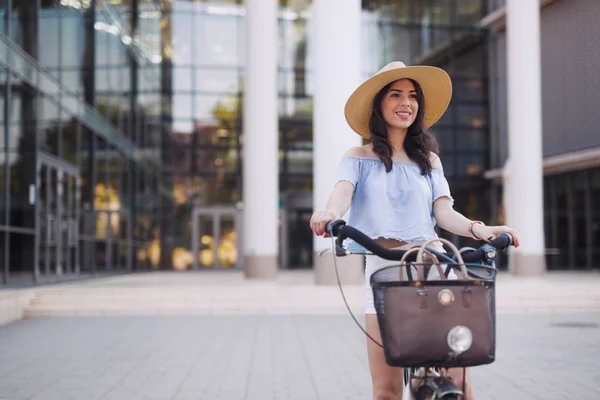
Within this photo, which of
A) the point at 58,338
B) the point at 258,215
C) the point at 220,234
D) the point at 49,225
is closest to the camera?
the point at 58,338

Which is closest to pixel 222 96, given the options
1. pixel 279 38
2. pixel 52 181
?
pixel 279 38

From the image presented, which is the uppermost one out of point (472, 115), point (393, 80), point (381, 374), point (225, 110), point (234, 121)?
point (225, 110)

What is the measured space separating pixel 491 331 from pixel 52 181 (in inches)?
662

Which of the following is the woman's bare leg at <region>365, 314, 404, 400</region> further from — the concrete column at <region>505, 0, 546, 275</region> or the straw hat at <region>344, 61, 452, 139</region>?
the concrete column at <region>505, 0, 546, 275</region>

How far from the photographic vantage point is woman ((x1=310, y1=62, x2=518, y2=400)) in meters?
3.34

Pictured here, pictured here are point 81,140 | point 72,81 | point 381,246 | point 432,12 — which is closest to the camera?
point 381,246

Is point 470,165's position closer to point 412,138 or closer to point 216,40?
point 216,40

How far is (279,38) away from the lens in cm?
3195

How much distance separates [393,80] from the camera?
355cm

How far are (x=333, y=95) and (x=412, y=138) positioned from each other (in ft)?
46.4

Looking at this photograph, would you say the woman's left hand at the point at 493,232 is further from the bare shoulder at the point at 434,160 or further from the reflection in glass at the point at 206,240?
the reflection in glass at the point at 206,240

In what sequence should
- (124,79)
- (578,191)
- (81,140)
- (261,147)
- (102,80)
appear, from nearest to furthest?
(261,147), (81,140), (102,80), (124,79), (578,191)

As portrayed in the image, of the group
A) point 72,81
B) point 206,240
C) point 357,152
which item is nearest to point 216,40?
point 206,240

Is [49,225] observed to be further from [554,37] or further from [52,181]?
[554,37]
